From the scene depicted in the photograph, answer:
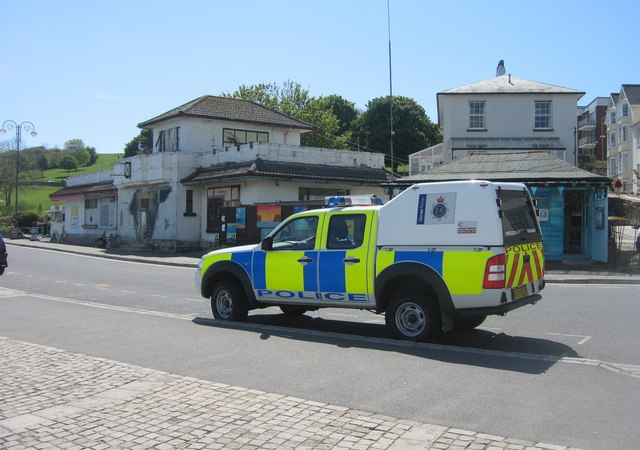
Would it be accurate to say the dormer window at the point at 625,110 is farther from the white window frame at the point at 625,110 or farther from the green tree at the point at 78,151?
the green tree at the point at 78,151

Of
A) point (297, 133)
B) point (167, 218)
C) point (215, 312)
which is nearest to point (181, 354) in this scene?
point (215, 312)

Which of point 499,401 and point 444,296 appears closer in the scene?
point 499,401

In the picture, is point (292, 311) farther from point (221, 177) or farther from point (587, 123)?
point (587, 123)

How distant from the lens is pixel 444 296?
25.2 ft

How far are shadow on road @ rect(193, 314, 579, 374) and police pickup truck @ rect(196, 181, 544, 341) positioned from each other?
1.05 ft

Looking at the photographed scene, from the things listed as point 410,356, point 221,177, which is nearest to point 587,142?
point 221,177

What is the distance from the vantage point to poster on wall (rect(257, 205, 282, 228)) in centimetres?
2475

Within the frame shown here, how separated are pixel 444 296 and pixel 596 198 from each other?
16029 millimetres

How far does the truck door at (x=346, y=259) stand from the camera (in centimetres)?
854

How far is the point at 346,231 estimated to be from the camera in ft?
29.1

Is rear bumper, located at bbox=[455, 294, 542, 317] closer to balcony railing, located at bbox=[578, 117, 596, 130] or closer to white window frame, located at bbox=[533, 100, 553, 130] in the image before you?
white window frame, located at bbox=[533, 100, 553, 130]

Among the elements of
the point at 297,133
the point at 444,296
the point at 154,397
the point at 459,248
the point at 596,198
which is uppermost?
the point at 297,133

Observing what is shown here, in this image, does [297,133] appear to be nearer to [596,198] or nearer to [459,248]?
[596,198]

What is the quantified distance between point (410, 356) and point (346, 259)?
1.88m
